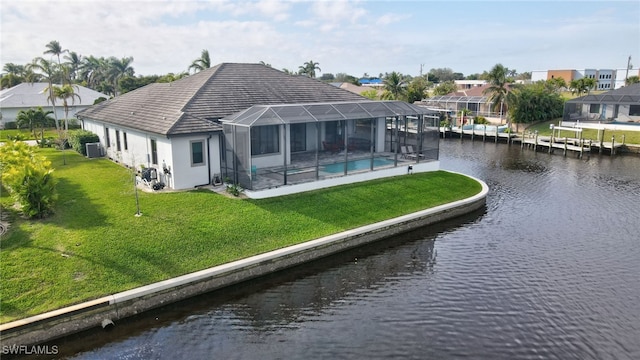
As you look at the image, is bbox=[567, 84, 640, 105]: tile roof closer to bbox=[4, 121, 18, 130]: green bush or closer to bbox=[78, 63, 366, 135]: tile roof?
bbox=[78, 63, 366, 135]: tile roof

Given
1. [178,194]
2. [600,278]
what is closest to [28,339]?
[178,194]

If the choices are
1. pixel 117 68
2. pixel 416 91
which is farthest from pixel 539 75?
pixel 117 68

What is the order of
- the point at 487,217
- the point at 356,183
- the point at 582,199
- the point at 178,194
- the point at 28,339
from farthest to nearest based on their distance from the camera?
the point at 582,199
the point at 356,183
the point at 487,217
the point at 178,194
the point at 28,339

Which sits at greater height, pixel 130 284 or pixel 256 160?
pixel 256 160

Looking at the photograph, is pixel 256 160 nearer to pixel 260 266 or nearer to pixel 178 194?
pixel 178 194

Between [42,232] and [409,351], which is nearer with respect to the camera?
[409,351]

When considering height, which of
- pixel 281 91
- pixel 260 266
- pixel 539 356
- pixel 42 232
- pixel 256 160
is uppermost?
pixel 281 91

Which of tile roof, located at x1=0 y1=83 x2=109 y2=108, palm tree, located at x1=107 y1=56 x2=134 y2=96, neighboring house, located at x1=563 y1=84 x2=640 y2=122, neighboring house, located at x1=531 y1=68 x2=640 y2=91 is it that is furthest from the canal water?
neighboring house, located at x1=531 y1=68 x2=640 y2=91
